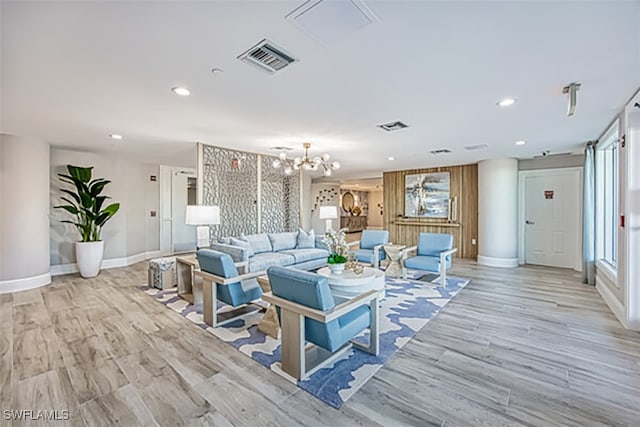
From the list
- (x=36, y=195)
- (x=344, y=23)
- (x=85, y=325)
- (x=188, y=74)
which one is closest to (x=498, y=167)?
(x=344, y=23)

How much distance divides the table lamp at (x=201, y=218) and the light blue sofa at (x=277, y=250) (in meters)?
0.27

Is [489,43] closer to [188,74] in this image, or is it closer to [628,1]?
[628,1]

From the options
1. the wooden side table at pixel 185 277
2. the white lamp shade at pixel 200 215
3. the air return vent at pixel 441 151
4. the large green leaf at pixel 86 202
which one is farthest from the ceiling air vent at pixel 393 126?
the large green leaf at pixel 86 202

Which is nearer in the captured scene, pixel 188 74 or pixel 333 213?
pixel 188 74

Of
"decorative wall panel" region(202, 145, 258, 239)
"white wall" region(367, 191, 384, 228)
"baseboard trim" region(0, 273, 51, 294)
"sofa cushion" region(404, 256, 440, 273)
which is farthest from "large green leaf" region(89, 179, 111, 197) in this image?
"white wall" region(367, 191, 384, 228)

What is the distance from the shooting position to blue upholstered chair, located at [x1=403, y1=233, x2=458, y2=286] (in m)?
5.07

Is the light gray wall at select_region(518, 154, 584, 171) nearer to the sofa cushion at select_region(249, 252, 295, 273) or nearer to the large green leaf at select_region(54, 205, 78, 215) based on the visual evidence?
the sofa cushion at select_region(249, 252, 295, 273)

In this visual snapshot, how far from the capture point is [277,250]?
581 cm

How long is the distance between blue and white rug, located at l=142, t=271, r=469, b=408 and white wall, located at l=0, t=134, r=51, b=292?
6.57 feet

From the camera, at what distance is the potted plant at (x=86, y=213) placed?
557 centimetres

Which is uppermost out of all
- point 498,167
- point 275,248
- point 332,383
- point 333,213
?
point 498,167

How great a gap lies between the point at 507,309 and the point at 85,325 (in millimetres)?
5489

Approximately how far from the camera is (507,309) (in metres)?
4.00

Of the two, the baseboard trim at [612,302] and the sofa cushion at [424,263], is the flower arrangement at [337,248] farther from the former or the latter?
the baseboard trim at [612,302]
